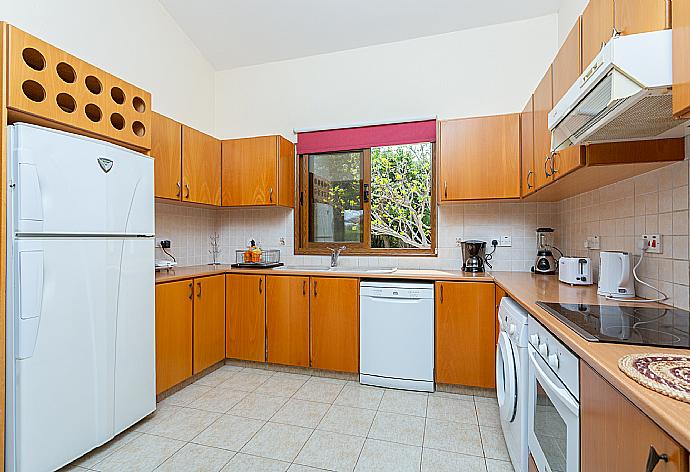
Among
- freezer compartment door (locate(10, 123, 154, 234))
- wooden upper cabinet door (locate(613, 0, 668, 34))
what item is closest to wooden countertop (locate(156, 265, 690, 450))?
freezer compartment door (locate(10, 123, 154, 234))

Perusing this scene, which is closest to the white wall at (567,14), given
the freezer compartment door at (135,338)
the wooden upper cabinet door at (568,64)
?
the wooden upper cabinet door at (568,64)

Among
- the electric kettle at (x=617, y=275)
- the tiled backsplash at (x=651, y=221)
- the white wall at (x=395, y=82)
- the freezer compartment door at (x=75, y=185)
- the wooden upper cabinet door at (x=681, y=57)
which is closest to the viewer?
the wooden upper cabinet door at (x=681, y=57)

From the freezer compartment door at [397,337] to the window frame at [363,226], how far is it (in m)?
0.74

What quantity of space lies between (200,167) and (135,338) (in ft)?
5.35

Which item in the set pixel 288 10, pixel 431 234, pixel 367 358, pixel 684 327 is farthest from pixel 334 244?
pixel 684 327

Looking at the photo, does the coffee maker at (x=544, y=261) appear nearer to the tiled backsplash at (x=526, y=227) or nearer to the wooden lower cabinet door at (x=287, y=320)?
the tiled backsplash at (x=526, y=227)

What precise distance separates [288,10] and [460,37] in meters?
1.52

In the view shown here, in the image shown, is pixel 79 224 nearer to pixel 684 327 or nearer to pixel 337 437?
pixel 337 437

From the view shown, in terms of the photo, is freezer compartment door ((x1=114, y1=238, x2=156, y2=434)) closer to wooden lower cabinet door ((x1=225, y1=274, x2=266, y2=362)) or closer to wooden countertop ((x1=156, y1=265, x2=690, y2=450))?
wooden countertop ((x1=156, y1=265, x2=690, y2=450))

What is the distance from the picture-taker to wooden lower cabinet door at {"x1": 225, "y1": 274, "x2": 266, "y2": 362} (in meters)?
3.18

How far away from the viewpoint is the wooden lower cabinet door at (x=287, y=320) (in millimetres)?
3059

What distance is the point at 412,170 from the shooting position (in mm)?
3496

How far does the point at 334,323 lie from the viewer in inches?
117

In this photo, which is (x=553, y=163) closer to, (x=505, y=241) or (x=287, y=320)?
(x=505, y=241)
